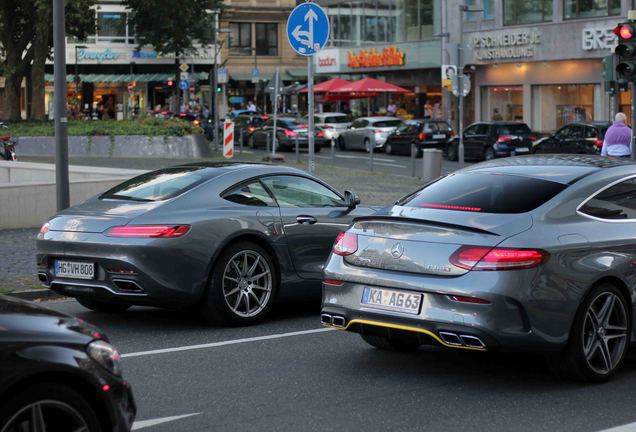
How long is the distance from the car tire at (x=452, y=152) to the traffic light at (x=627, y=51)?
Result: 2199 cm

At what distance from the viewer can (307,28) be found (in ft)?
51.1

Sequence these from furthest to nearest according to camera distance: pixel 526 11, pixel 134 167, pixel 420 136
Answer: pixel 526 11 < pixel 420 136 < pixel 134 167

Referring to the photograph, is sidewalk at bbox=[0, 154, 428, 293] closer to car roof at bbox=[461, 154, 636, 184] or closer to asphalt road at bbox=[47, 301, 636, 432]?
asphalt road at bbox=[47, 301, 636, 432]

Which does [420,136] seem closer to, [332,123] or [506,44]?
[332,123]

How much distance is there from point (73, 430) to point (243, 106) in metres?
86.6

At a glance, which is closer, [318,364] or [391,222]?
[391,222]

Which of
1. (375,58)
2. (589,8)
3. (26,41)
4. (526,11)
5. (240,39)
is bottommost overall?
(26,41)

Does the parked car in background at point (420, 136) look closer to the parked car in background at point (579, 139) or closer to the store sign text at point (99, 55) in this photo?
the parked car in background at point (579, 139)

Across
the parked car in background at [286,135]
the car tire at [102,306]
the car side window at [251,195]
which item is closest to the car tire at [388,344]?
the car side window at [251,195]

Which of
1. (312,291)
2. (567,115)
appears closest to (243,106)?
(567,115)

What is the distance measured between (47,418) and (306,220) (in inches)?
219

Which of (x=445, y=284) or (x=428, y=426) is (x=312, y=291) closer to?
(x=445, y=284)

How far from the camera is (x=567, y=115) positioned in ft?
161

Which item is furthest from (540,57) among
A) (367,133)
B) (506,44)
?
(367,133)
